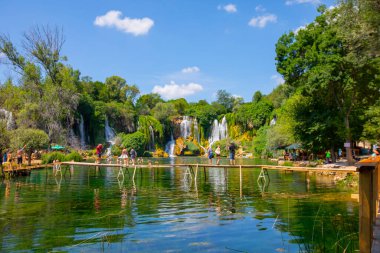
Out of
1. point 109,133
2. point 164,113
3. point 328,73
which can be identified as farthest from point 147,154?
point 328,73

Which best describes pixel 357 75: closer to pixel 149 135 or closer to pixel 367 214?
pixel 367 214

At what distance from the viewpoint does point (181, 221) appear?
12.2 meters

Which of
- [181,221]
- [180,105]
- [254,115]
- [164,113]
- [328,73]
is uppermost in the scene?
[180,105]

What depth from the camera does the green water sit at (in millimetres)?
9172

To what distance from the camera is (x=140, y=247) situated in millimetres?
9031

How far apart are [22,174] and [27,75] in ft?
92.2

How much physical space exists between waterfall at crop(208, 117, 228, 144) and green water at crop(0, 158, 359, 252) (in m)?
61.8

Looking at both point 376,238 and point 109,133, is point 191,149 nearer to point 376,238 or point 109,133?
point 109,133

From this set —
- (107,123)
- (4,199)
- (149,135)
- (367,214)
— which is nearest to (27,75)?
(107,123)

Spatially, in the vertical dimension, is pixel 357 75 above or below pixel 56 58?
below

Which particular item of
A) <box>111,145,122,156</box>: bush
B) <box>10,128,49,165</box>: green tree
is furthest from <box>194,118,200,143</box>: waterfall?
<box>10,128,49,165</box>: green tree

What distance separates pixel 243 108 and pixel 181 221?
239ft

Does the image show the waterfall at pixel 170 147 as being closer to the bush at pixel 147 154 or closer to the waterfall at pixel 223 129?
the bush at pixel 147 154

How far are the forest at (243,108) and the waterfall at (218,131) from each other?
228mm
